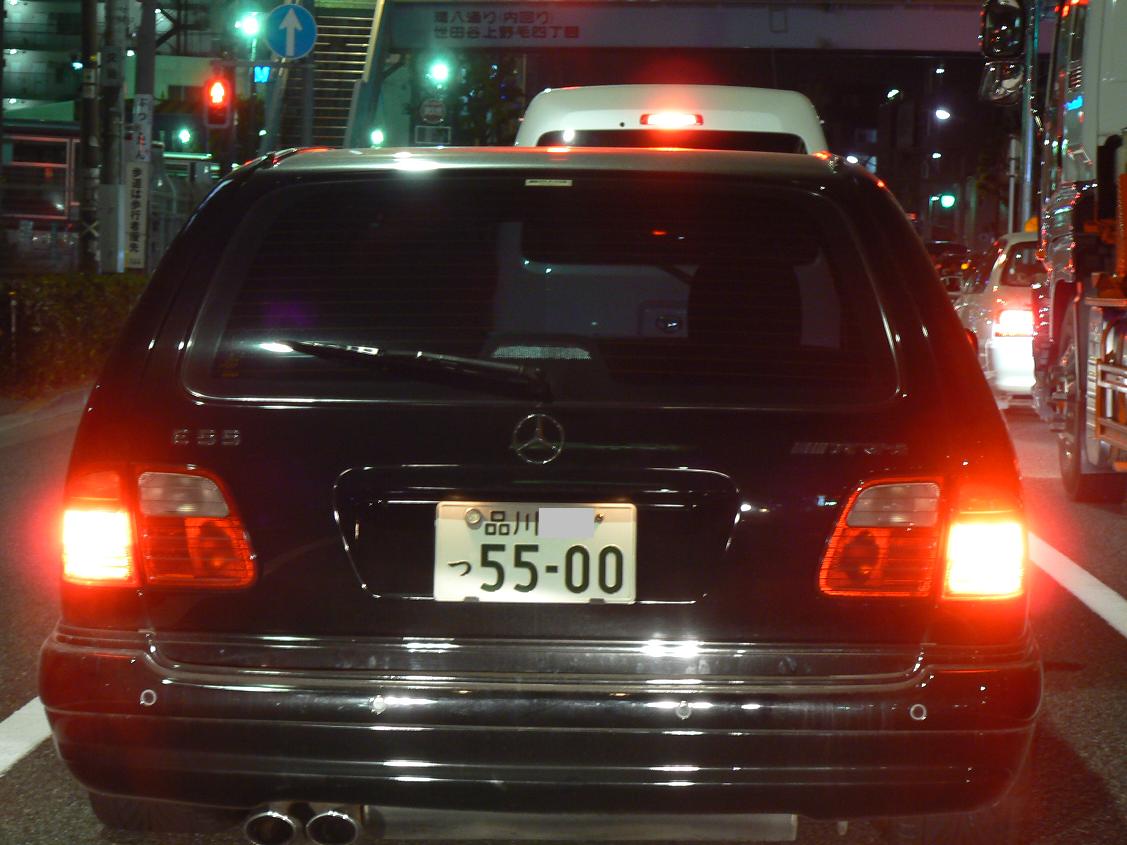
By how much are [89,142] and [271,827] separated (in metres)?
18.8

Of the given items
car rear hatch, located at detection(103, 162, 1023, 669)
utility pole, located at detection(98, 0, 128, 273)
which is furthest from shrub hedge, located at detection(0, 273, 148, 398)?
car rear hatch, located at detection(103, 162, 1023, 669)

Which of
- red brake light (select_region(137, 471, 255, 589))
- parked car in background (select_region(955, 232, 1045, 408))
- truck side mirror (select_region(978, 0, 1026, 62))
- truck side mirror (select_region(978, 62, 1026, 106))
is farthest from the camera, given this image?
parked car in background (select_region(955, 232, 1045, 408))

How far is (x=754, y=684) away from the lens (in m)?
3.02

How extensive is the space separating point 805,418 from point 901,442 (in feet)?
0.56

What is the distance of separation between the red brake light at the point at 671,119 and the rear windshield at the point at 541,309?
676 centimetres

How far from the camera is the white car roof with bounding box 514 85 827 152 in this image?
10062 millimetres

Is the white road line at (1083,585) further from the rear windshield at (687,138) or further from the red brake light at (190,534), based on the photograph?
the red brake light at (190,534)

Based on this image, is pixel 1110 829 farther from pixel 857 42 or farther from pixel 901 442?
pixel 857 42

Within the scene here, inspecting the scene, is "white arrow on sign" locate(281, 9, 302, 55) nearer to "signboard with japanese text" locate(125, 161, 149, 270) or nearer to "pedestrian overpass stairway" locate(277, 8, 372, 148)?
"signboard with japanese text" locate(125, 161, 149, 270)

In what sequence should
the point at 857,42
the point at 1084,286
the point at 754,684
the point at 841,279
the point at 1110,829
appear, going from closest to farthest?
the point at 754,684 < the point at 841,279 < the point at 1110,829 < the point at 1084,286 < the point at 857,42

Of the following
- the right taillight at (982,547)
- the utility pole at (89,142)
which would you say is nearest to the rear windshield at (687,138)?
the right taillight at (982,547)

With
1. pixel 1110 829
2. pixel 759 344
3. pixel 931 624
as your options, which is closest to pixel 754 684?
pixel 931 624

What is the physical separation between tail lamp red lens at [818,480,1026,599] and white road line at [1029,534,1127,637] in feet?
11.2

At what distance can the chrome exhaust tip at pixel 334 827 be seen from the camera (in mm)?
3137
